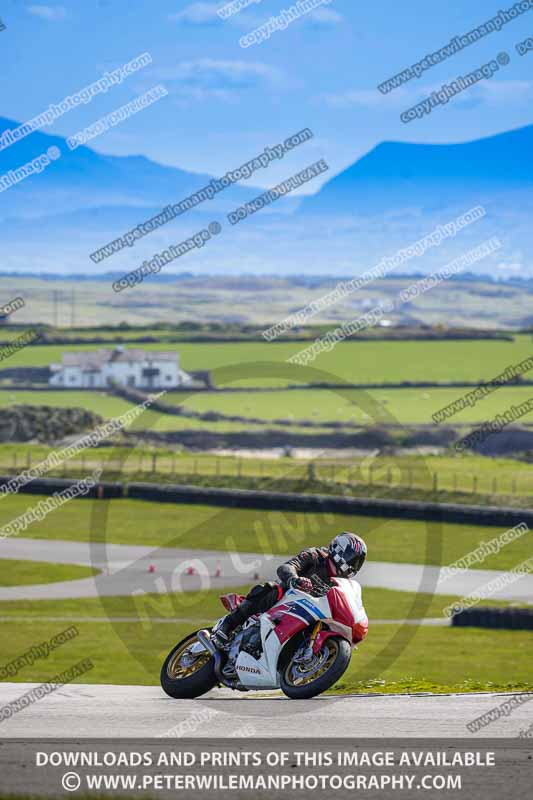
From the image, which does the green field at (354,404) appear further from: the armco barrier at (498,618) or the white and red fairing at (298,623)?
the white and red fairing at (298,623)

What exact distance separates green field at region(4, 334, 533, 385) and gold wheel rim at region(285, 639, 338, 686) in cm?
13516

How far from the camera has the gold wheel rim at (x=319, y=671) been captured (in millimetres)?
14820

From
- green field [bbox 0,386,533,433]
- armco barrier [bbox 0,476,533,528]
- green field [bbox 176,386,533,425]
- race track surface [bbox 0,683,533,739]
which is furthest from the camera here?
green field [bbox 176,386,533,425]

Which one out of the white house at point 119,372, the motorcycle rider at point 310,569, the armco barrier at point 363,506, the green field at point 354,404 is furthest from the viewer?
the white house at point 119,372

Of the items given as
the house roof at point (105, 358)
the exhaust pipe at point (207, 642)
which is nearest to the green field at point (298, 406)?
the house roof at point (105, 358)

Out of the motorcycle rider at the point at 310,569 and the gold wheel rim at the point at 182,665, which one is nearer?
the motorcycle rider at the point at 310,569

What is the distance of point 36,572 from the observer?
46844mm

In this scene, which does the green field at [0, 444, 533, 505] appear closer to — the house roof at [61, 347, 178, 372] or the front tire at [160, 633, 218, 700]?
the front tire at [160, 633, 218, 700]

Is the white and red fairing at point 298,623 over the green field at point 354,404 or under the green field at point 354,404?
over

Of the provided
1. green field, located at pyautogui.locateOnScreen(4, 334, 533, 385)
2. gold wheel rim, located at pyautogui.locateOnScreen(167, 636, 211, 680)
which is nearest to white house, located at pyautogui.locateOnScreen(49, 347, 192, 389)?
green field, located at pyautogui.locateOnScreen(4, 334, 533, 385)

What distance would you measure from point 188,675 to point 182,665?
22cm

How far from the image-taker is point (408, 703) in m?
15.7

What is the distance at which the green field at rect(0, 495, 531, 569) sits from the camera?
177ft

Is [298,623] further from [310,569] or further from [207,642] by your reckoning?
[207,642]
